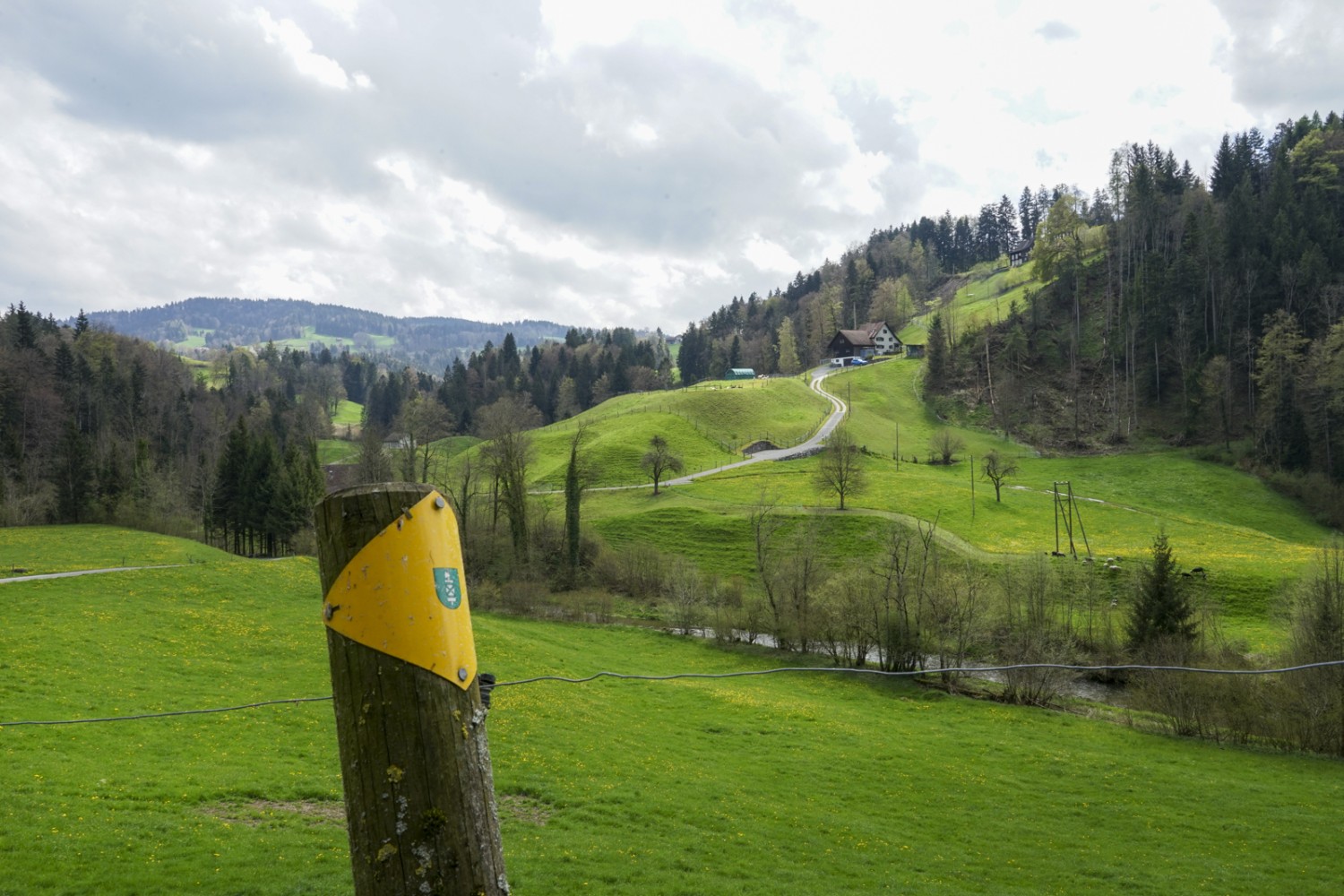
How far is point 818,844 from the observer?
16.9 m

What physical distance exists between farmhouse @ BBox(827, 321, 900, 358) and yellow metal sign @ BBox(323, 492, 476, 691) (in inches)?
6176

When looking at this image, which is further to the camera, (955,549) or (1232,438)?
(1232,438)

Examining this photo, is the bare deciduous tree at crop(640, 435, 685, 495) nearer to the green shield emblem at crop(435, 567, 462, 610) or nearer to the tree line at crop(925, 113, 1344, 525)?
the tree line at crop(925, 113, 1344, 525)

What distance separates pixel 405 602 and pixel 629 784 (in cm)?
1911

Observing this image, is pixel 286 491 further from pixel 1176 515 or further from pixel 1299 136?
pixel 1299 136

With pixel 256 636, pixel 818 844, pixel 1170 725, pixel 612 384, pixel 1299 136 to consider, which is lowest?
pixel 1170 725

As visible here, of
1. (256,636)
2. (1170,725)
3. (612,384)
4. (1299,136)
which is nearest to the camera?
(256,636)

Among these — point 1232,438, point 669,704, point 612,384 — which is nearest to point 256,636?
point 669,704

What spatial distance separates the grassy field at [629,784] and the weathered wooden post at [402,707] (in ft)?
36.8

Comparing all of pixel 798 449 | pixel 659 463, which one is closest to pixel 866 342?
pixel 798 449

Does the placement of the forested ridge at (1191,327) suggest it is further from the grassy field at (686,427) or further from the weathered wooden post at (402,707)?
the weathered wooden post at (402,707)

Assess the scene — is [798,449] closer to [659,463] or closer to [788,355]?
[659,463]

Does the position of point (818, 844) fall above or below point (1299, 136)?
below

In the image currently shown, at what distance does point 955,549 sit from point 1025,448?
164 feet
